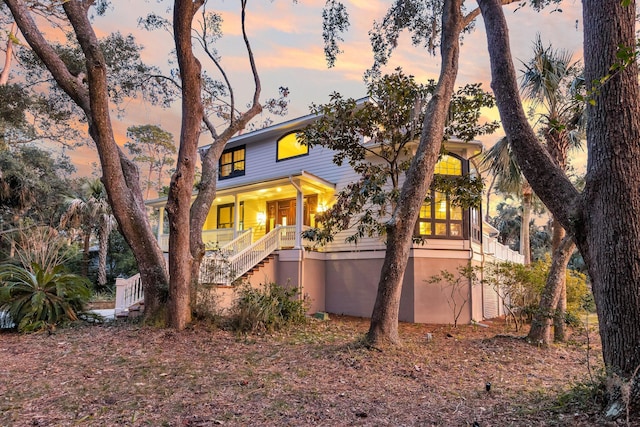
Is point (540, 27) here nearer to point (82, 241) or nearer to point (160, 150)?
point (82, 241)

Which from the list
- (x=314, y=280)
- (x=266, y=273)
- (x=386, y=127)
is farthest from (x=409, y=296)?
(x=386, y=127)

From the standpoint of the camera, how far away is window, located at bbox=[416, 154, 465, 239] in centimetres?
1266

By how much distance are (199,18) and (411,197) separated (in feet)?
28.2

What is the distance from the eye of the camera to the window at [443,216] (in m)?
12.7

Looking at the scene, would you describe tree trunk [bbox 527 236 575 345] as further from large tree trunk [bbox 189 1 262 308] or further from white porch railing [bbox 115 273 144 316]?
white porch railing [bbox 115 273 144 316]

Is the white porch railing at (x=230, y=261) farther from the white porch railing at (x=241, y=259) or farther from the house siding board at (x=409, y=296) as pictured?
the house siding board at (x=409, y=296)

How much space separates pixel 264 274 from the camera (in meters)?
13.0

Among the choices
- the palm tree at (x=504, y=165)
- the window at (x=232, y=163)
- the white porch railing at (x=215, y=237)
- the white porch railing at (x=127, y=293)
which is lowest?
the white porch railing at (x=127, y=293)

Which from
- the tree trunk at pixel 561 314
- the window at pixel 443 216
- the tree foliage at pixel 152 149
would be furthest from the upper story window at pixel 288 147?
the tree foliage at pixel 152 149

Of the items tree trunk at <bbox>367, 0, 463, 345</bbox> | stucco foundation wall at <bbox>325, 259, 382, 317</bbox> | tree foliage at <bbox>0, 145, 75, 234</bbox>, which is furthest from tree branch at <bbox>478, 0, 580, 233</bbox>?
tree foliage at <bbox>0, 145, 75, 234</bbox>

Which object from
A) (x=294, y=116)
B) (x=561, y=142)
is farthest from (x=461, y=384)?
(x=294, y=116)

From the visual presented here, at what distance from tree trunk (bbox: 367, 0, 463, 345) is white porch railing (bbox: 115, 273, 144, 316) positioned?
6395 millimetres

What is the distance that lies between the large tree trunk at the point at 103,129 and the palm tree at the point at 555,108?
8.01 m

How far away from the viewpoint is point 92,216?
18891 mm
